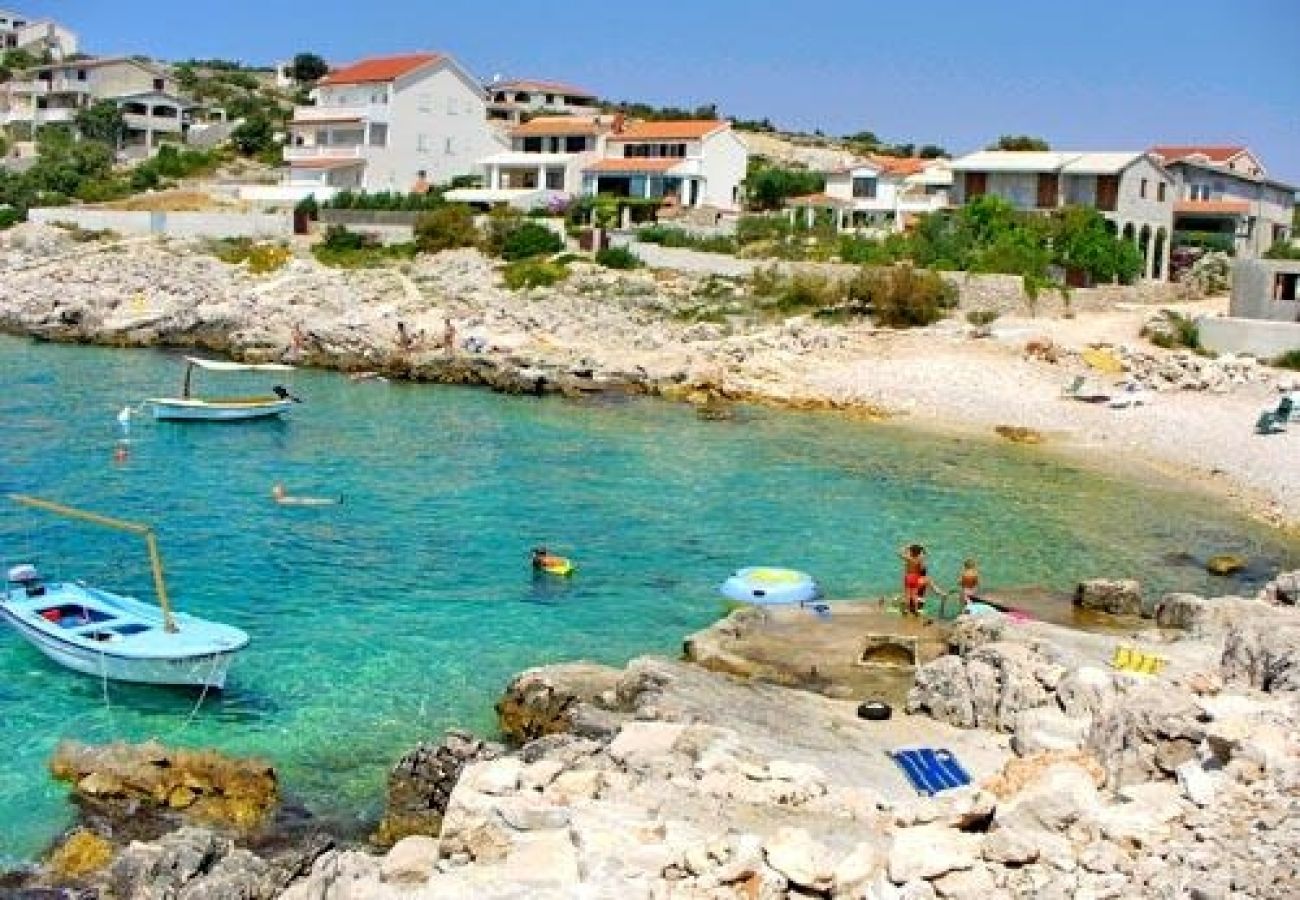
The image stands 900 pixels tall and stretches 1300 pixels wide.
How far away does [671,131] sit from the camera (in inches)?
3415

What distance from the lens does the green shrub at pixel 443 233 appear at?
75375 mm

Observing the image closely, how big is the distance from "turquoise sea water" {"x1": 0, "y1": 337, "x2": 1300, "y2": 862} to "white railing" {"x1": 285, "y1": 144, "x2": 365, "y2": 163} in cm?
3805

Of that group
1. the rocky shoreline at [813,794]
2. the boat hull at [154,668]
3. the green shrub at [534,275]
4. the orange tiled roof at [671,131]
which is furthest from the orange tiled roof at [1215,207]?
the boat hull at [154,668]

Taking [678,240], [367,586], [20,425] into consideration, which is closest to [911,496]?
[367,586]

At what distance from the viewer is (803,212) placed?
82500 millimetres

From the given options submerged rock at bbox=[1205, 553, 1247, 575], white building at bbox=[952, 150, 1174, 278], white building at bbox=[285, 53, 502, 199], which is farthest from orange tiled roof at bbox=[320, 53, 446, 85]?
submerged rock at bbox=[1205, 553, 1247, 575]

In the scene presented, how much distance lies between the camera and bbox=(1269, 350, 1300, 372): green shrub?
53.1 meters

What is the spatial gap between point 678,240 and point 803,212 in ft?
38.2

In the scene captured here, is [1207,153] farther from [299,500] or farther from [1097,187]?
[299,500]

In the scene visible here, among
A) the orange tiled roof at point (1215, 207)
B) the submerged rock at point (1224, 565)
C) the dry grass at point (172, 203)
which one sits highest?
the orange tiled roof at point (1215, 207)

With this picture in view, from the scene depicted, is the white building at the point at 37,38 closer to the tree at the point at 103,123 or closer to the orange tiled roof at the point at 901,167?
the tree at the point at 103,123

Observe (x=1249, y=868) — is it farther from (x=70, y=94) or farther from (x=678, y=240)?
(x=70, y=94)

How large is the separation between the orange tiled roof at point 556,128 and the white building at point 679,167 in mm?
2290

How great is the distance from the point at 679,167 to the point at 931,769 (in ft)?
227
